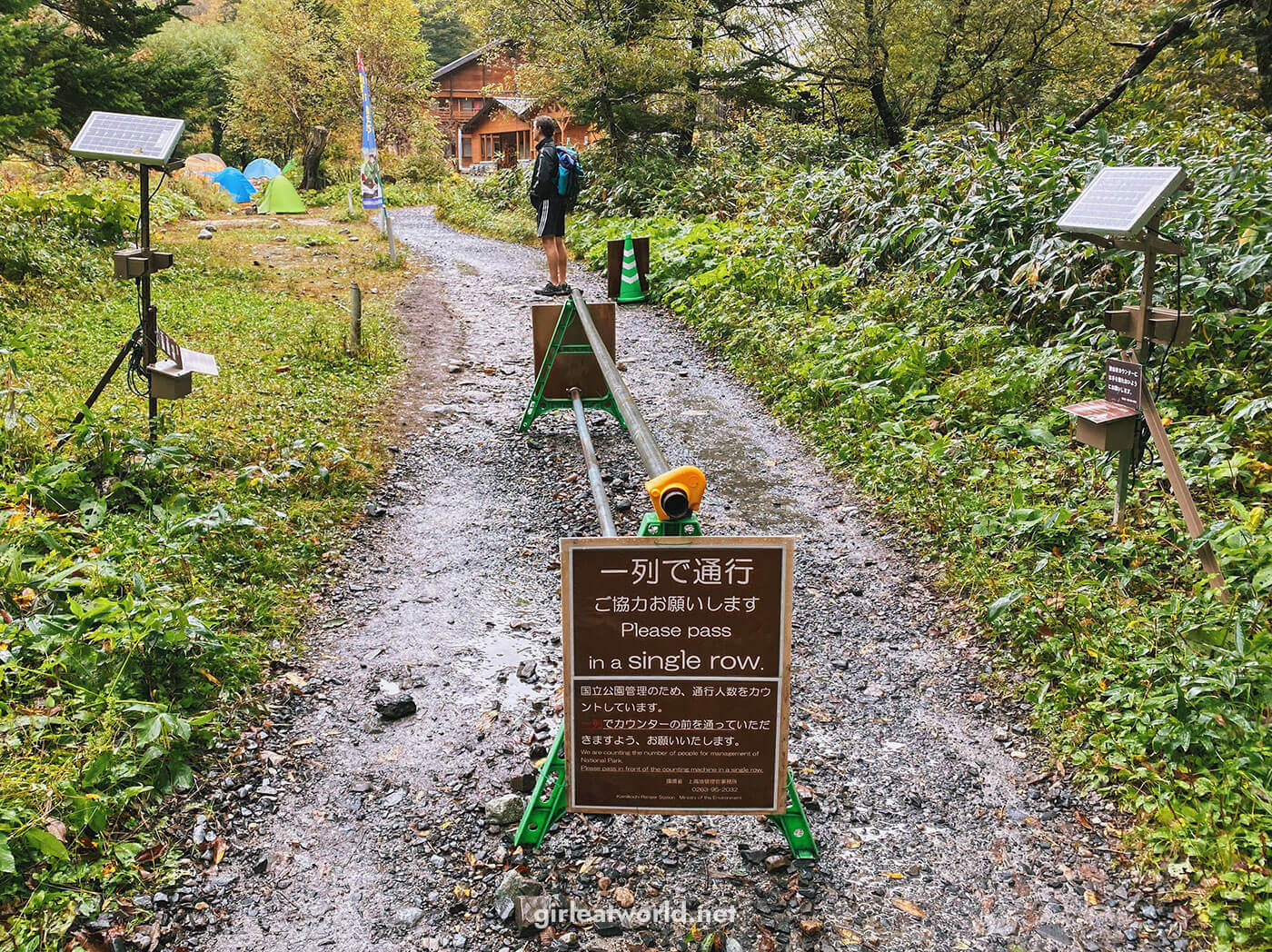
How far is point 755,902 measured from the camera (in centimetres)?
321

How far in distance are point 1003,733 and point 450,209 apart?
24204mm

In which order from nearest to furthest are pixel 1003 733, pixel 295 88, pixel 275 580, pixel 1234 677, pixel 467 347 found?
pixel 1234 677
pixel 1003 733
pixel 275 580
pixel 467 347
pixel 295 88

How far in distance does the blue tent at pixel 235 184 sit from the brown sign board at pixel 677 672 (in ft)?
111

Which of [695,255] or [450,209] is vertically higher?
[450,209]

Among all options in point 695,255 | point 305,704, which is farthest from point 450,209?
point 305,704

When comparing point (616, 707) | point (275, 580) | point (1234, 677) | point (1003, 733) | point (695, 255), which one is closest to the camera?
point (616, 707)

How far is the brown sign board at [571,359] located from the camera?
7766 mm

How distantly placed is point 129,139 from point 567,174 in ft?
23.0

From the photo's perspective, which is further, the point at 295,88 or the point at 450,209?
the point at 295,88

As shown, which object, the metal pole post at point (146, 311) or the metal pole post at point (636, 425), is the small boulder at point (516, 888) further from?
the metal pole post at point (146, 311)

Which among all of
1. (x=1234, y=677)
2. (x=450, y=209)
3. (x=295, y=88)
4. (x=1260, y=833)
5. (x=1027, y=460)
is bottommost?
(x=1260, y=833)

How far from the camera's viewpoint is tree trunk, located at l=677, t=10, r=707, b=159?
61.2 feet

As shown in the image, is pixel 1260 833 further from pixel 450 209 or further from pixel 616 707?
pixel 450 209

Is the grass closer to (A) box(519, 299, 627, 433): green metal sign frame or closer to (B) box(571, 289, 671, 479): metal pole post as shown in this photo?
(A) box(519, 299, 627, 433): green metal sign frame
